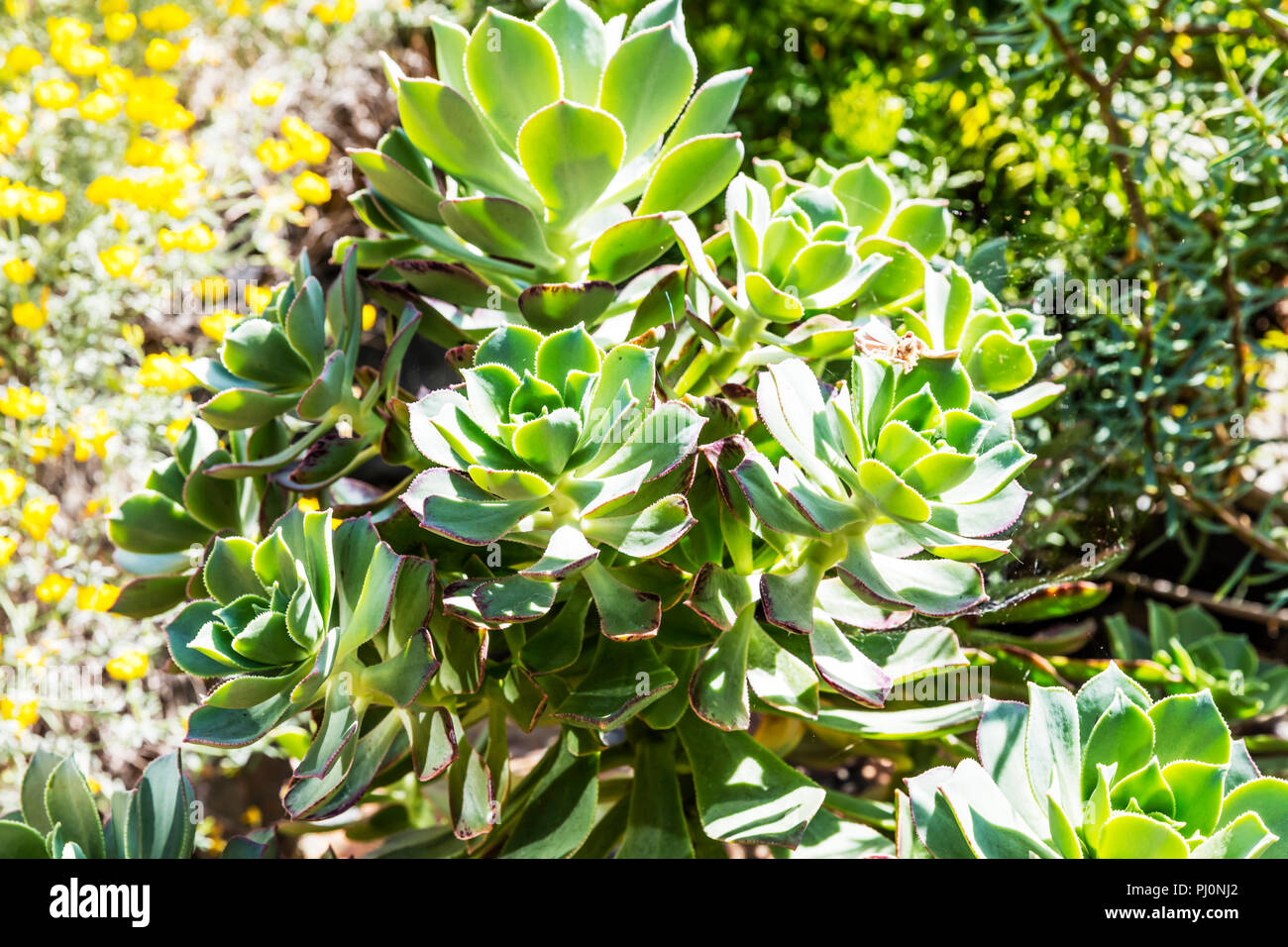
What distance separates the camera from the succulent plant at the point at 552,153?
0.75 metres

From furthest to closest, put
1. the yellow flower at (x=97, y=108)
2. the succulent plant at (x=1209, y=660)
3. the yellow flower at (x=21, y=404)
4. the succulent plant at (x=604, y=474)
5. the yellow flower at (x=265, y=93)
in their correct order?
the yellow flower at (x=265, y=93)
the yellow flower at (x=97, y=108)
the yellow flower at (x=21, y=404)
the succulent plant at (x=1209, y=660)
the succulent plant at (x=604, y=474)

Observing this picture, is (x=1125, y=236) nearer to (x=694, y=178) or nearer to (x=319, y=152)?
(x=694, y=178)

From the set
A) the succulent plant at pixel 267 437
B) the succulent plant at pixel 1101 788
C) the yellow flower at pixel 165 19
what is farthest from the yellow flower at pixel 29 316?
the succulent plant at pixel 1101 788

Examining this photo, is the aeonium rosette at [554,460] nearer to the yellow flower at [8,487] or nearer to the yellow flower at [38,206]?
the yellow flower at [8,487]

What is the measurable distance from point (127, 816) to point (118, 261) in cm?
93

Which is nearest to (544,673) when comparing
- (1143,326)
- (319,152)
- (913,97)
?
(1143,326)

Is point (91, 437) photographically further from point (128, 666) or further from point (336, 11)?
point (336, 11)

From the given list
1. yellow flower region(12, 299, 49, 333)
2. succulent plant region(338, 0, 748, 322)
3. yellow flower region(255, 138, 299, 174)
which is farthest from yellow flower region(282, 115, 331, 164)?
succulent plant region(338, 0, 748, 322)

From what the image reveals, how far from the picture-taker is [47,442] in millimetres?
1383

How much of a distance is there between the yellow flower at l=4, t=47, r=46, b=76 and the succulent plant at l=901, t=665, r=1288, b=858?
1.67m

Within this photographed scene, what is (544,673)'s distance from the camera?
0.75m

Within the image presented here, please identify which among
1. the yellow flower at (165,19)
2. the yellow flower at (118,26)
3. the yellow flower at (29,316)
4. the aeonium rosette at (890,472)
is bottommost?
the aeonium rosette at (890,472)

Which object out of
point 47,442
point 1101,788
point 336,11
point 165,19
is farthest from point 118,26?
point 1101,788

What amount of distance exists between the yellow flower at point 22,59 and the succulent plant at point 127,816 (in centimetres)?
125
